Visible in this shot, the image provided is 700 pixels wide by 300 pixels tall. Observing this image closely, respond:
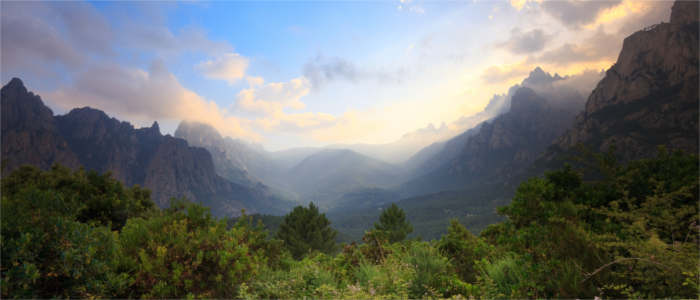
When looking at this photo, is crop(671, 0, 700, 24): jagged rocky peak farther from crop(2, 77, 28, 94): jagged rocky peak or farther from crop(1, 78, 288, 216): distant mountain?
crop(2, 77, 28, 94): jagged rocky peak

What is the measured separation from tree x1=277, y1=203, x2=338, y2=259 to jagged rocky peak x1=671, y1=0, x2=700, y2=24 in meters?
166

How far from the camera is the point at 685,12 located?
112 m

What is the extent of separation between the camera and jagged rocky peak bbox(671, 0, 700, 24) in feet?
349

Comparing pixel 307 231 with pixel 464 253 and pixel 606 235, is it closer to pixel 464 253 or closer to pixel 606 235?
pixel 464 253

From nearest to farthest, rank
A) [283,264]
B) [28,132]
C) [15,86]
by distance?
[283,264] → [28,132] → [15,86]

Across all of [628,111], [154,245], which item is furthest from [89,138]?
[628,111]

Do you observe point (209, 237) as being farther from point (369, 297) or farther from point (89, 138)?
point (89, 138)

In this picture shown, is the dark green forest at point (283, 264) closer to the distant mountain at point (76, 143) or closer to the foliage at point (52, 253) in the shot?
the foliage at point (52, 253)

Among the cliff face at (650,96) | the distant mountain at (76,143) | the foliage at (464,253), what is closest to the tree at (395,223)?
the foliage at (464,253)

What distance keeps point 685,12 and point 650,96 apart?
36339 mm

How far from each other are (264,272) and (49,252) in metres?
3.30

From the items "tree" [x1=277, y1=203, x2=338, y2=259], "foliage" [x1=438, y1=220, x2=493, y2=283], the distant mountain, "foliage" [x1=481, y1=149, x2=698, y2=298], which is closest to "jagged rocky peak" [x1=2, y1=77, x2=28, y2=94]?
the distant mountain

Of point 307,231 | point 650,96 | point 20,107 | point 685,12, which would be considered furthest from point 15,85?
point 685,12

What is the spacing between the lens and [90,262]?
412 centimetres
